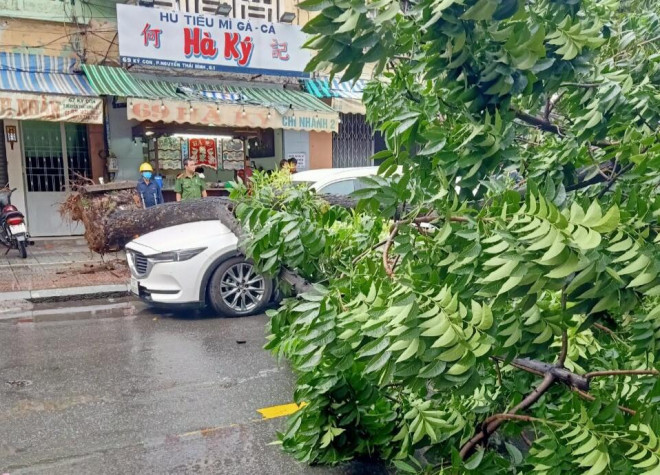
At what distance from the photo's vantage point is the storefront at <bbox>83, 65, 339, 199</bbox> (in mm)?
12344

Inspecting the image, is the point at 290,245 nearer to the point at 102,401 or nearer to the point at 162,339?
the point at 102,401

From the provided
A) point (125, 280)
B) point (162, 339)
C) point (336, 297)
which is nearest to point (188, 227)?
point (162, 339)

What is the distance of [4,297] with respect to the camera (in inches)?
326

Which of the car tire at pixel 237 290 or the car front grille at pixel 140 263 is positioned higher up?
the car front grille at pixel 140 263

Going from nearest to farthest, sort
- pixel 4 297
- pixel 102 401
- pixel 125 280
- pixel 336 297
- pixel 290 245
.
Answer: pixel 336 297 < pixel 290 245 < pixel 102 401 < pixel 4 297 < pixel 125 280

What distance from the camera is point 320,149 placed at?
15898mm

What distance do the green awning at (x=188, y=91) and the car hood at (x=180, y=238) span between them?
5.63 meters

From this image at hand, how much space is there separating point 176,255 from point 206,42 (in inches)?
317

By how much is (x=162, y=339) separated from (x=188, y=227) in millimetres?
1734

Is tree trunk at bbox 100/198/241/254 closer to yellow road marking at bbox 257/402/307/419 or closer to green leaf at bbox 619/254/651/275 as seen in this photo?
yellow road marking at bbox 257/402/307/419

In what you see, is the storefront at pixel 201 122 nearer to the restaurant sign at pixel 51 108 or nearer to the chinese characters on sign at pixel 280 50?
the restaurant sign at pixel 51 108

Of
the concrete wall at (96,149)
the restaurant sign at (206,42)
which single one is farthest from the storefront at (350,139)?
the concrete wall at (96,149)

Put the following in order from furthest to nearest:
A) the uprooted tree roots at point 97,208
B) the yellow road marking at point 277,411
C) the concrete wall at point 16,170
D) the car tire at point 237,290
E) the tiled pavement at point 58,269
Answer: the concrete wall at point 16,170, the tiled pavement at point 58,269, the uprooted tree roots at point 97,208, the car tire at point 237,290, the yellow road marking at point 277,411

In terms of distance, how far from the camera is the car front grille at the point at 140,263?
285 inches
